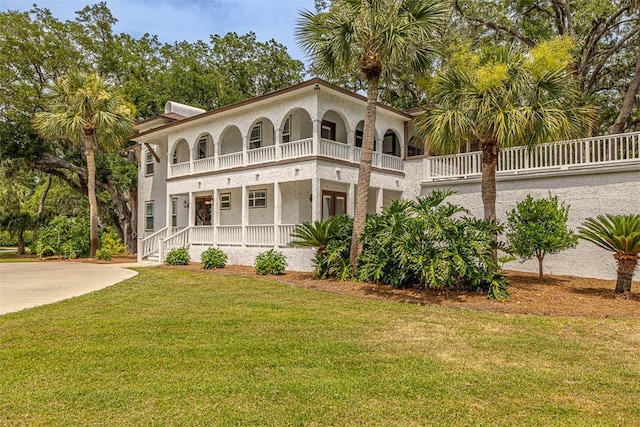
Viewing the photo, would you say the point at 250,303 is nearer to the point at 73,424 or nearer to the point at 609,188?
the point at 73,424

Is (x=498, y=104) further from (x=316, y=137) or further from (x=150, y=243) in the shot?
(x=150, y=243)

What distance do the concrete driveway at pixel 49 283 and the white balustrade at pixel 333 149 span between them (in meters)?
8.33

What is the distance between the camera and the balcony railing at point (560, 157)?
550 inches

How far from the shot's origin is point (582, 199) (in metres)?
14.6

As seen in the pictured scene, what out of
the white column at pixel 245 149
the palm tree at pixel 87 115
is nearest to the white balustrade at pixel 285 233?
the white column at pixel 245 149

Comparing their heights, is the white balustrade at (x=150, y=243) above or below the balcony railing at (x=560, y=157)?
below

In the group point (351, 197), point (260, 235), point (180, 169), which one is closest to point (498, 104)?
point (351, 197)

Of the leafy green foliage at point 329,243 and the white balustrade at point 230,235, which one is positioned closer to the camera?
the leafy green foliage at point 329,243

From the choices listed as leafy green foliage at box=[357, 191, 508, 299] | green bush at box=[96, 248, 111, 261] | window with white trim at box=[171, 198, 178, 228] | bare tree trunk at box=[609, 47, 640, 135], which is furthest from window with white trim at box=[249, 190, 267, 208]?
bare tree trunk at box=[609, 47, 640, 135]

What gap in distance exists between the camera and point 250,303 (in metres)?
9.74

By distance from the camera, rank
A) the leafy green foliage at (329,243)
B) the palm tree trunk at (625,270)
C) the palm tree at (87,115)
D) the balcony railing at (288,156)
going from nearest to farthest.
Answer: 1. the palm tree trunk at (625,270)
2. the leafy green foliage at (329,243)
3. the balcony railing at (288,156)
4. the palm tree at (87,115)

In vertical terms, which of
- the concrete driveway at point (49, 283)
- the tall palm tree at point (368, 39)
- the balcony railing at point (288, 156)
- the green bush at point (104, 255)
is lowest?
the concrete driveway at point (49, 283)

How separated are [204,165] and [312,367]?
56.6 ft

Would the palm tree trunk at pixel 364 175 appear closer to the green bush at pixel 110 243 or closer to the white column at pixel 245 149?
the white column at pixel 245 149
